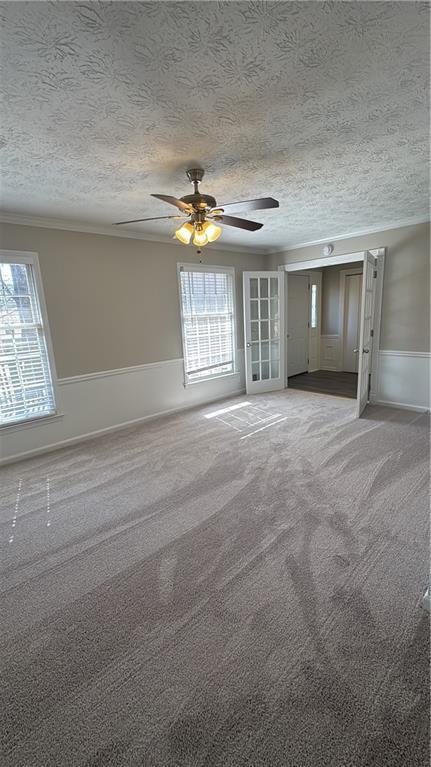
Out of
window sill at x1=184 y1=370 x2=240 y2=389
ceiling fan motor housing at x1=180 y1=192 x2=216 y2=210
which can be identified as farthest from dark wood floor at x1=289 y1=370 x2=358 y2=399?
ceiling fan motor housing at x1=180 y1=192 x2=216 y2=210

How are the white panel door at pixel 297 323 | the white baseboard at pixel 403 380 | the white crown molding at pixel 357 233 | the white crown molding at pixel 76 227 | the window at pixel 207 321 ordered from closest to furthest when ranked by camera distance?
the white crown molding at pixel 76 227 → the white crown molding at pixel 357 233 → the white baseboard at pixel 403 380 → the window at pixel 207 321 → the white panel door at pixel 297 323

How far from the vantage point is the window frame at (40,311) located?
10.2 feet

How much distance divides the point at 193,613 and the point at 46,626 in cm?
73

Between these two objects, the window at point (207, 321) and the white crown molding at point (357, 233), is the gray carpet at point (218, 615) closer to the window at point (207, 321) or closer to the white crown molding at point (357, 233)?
the window at point (207, 321)

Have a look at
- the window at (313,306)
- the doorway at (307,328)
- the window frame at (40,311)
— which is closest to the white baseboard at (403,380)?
the doorway at (307,328)

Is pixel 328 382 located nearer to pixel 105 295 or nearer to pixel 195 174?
pixel 105 295

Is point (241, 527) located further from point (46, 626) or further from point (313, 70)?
point (313, 70)

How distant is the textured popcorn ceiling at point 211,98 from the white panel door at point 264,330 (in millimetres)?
2550

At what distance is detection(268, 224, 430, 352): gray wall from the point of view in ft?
13.0

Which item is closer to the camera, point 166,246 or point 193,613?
point 193,613

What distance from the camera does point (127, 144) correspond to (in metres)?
1.90

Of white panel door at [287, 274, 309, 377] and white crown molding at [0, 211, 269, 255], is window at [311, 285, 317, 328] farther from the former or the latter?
white crown molding at [0, 211, 269, 255]

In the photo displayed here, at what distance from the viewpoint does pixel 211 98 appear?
151cm

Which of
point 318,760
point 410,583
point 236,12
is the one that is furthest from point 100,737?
point 236,12
